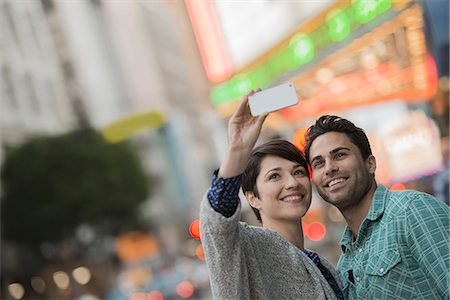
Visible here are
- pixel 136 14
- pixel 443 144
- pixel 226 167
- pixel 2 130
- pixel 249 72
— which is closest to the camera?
pixel 226 167

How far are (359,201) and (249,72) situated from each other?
532 inches

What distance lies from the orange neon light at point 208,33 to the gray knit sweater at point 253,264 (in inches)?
672

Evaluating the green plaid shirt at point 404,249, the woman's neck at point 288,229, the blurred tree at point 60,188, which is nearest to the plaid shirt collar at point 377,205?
the green plaid shirt at point 404,249

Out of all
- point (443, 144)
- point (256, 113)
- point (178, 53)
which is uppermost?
point (178, 53)

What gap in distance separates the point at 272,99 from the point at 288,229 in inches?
20.5

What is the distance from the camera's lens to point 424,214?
8.01ft

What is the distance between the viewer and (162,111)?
6088cm

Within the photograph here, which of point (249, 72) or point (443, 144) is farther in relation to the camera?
point (249, 72)

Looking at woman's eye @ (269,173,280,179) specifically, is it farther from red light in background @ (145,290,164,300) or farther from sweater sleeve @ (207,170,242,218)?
red light in background @ (145,290,164,300)

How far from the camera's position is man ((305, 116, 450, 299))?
7.93 feet

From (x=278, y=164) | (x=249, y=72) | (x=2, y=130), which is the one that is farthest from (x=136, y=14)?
(x=278, y=164)

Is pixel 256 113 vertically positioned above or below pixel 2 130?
below

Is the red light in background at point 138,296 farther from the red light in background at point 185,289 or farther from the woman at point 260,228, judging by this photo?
the woman at point 260,228

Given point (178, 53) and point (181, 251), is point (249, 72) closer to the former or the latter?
point (181, 251)
